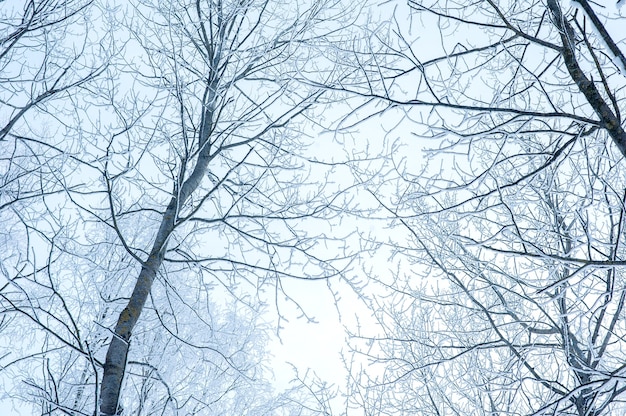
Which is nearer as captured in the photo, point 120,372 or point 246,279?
point 120,372

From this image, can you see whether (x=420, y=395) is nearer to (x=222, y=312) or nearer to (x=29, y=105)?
(x=29, y=105)

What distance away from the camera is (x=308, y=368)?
4.41 metres

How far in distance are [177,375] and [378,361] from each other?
12.9 feet

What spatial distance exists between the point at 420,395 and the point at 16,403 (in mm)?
6217

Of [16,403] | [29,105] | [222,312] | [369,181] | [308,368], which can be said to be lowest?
[308,368]

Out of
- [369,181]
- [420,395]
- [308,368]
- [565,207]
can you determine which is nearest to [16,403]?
[308,368]

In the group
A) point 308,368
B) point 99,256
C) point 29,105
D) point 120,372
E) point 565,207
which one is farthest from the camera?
point 99,256

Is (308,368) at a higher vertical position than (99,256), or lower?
lower

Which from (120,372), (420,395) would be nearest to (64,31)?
(120,372)

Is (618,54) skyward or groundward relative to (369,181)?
groundward

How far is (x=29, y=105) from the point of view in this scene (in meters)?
2.87

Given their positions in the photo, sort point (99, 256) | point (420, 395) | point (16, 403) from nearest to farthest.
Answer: point (420, 395) → point (99, 256) → point (16, 403)

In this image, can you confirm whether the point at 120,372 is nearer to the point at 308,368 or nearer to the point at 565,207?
the point at 308,368

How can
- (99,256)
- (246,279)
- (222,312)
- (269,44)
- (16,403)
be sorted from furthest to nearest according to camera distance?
(222,312) < (16,403) < (99,256) < (269,44) < (246,279)
